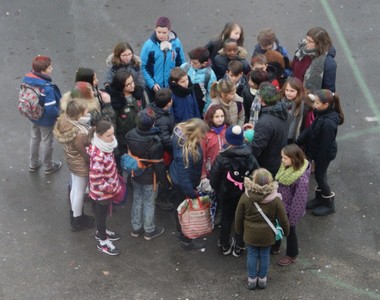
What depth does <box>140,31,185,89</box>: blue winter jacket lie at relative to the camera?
8164 mm

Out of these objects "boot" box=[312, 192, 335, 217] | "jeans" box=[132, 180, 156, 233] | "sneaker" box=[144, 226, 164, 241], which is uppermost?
"jeans" box=[132, 180, 156, 233]

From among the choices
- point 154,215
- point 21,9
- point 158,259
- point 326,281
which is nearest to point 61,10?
point 21,9

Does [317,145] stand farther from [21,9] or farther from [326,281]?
[21,9]

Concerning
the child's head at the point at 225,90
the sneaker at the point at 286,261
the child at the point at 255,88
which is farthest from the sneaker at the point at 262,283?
the child's head at the point at 225,90

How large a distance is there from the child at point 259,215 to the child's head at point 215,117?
91 cm

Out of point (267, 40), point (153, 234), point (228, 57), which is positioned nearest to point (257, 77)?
point (228, 57)

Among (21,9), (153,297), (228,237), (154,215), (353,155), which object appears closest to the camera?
(153,297)

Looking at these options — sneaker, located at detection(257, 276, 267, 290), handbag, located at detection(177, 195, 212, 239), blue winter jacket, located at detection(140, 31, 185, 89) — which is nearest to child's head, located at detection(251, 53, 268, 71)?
blue winter jacket, located at detection(140, 31, 185, 89)

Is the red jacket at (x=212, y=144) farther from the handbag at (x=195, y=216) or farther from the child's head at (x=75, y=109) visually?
the child's head at (x=75, y=109)

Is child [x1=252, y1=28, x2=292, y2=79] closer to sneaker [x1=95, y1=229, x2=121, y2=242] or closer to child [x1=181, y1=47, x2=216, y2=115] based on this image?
child [x1=181, y1=47, x2=216, y2=115]

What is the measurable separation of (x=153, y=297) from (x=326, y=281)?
189 centimetres

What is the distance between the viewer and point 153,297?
20.8ft

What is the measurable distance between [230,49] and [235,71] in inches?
21.0

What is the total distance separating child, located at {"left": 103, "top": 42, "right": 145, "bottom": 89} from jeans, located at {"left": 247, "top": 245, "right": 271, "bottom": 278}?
270cm
